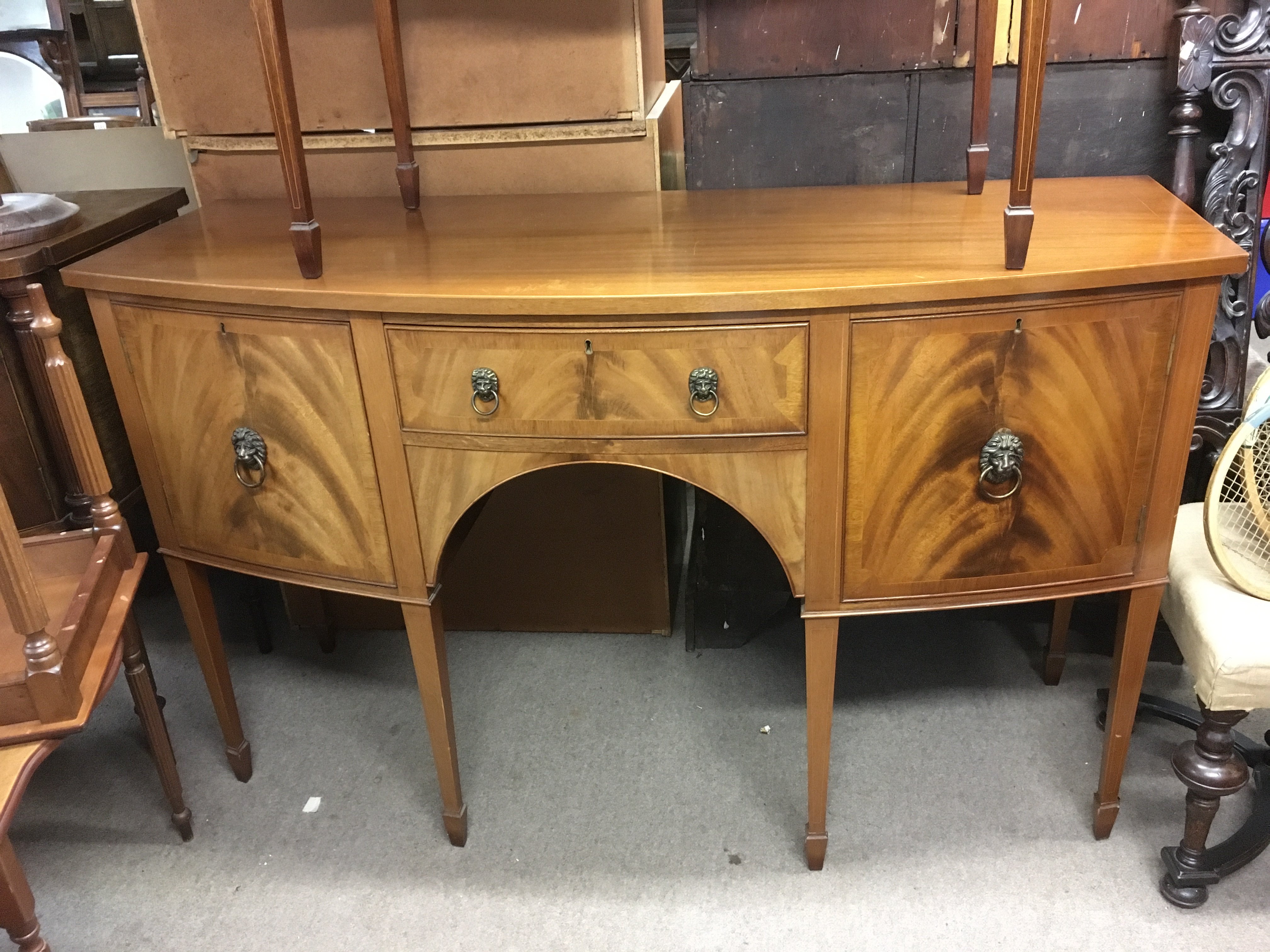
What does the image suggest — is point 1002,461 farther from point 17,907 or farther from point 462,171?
point 17,907

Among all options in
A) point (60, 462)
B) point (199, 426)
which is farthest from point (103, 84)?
point (199, 426)

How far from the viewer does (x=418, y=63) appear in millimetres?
1609

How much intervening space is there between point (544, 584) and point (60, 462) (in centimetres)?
86

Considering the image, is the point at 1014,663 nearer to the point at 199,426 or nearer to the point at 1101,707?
the point at 1101,707

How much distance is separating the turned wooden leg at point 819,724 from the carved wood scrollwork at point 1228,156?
31.1 inches

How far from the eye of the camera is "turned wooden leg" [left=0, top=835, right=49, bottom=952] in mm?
1060

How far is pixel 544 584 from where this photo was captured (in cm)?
195

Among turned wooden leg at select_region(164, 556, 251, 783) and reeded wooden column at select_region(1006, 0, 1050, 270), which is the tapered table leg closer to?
reeded wooden column at select_region(1006, 0, 1050, 270)

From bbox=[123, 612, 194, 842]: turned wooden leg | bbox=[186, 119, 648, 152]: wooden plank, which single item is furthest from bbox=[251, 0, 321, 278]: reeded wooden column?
bbox=[123, 612, 194, 842]: turned wooden leg

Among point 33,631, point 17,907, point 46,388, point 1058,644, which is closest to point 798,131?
point 1058,644

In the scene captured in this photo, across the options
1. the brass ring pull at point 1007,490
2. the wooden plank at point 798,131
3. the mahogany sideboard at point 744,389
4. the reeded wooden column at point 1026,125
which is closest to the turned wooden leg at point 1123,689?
the mahogany sideboard at point 744,389

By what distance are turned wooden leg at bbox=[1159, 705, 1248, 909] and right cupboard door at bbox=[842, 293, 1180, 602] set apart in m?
0.24

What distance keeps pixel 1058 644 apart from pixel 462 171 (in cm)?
133

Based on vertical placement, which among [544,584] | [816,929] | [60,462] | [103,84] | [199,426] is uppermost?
[103,84]
